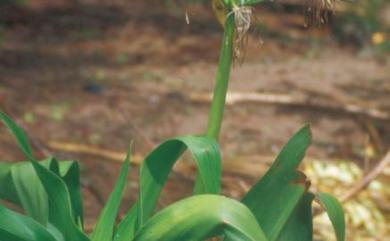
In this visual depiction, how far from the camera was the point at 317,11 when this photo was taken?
210cm

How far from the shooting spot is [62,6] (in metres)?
7.13

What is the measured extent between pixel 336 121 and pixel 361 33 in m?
2.10

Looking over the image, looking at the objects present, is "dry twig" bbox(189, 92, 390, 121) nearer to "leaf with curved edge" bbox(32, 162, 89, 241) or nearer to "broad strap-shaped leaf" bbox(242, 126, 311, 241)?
"broad strap-shaped leaf" bbox(242, 126, 311, 241)

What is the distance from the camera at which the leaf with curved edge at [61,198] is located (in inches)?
84.9

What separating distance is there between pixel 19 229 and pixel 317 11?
79 centimetres

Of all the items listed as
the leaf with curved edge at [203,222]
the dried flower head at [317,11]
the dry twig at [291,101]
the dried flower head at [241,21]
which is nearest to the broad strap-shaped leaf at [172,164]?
the leaf with curved edge at [203,222]

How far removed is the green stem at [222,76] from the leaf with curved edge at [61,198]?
0.37 metres

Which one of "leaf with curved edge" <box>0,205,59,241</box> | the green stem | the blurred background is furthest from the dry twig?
"leaf with curved edge" <box>0,205,59,241</box>

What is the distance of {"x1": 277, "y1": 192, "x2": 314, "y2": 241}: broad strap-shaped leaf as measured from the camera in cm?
229

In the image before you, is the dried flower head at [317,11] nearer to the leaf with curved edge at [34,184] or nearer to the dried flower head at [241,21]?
the dried flower head at [241,21]

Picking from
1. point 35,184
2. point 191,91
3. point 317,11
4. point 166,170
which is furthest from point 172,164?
point 191,91

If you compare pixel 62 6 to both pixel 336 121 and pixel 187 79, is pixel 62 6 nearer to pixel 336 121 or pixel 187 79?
pixel 187 79

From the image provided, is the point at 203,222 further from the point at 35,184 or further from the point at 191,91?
the point at 191,91

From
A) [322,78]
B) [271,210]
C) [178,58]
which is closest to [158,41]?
[178,58]
